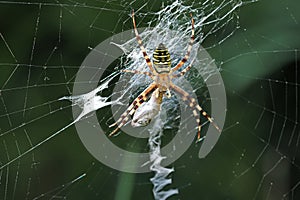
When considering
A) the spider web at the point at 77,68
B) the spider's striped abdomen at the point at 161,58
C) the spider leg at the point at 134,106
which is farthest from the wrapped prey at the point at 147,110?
the spider's striped abdomen at the point at 161,58

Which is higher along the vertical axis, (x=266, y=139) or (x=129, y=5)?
(x=129, y=5)

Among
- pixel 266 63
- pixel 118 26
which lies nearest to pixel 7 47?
pixel 118 26

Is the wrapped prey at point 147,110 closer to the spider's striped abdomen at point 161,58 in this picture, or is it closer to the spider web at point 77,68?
the spider web at point 77,68

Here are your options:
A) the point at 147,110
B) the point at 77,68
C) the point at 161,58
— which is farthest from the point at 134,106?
the point at 161,58

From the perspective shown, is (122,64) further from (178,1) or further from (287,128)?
(287,128)

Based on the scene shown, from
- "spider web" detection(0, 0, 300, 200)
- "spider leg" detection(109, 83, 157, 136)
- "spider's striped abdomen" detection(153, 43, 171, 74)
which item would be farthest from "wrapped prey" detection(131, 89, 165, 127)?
"spider's striped abdomen" detection(153, 43, 171, 74)

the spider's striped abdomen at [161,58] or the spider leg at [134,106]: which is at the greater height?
the spider's striped abdomen at [161,58]
